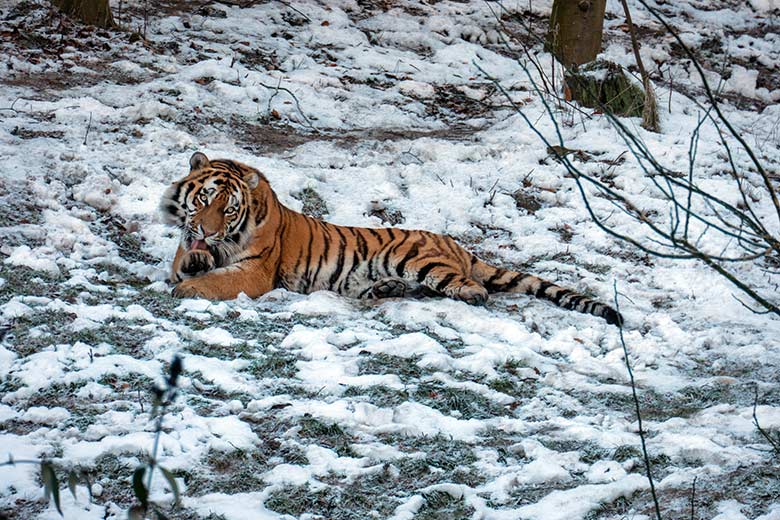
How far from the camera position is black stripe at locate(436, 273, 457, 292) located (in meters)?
5.91

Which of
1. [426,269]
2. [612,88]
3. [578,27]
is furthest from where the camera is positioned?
[578,27]

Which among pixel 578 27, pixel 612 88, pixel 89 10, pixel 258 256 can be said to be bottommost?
pixel 258 256

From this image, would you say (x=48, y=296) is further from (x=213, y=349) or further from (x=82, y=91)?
(x=82, y=91)

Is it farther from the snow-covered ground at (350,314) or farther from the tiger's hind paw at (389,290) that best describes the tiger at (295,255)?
the snow-covered ground at (350,314)

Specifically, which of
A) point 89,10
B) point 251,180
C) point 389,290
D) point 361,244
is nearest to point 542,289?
point 389,290

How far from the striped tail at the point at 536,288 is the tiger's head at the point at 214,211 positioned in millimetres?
1630

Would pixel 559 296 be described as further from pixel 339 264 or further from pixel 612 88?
pixel 612 88

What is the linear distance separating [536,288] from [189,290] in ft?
7.35

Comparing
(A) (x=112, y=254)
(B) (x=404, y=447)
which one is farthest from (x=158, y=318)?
(B) (x=404, y=447)

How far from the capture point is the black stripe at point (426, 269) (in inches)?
239

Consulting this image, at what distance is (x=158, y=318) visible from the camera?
484 cm

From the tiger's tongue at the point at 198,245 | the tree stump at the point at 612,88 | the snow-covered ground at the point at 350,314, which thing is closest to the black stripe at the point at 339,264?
the snow-covered ground at the point at 350,314

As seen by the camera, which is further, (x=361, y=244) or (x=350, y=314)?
(x=361, y=244)

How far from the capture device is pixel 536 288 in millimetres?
5984
